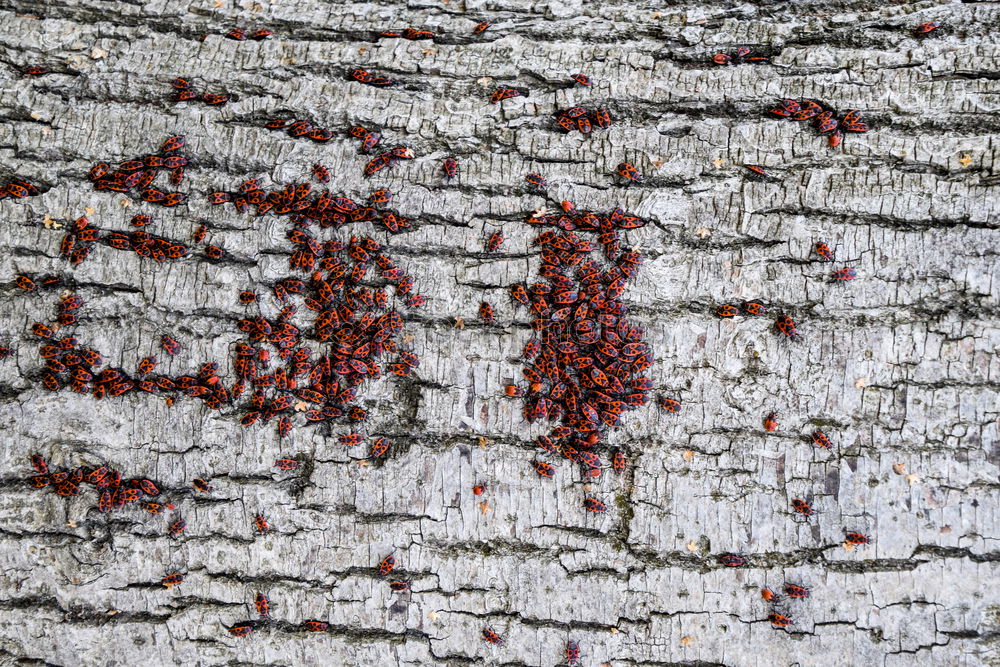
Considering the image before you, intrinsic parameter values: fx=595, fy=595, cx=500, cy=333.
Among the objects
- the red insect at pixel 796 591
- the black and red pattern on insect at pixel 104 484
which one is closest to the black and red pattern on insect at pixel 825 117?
the red insect at pixel 796 591

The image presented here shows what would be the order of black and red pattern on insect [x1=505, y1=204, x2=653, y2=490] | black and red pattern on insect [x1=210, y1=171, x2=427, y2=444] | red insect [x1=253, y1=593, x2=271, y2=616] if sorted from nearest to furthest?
1. black and red pattern on insect [x1=505, y1=204, x2=653, y2=490]
2. black and red pattern on insect [x1=210, y1=171, x2=427, y2=444]
3. red insect [x1=253, y1=593, x2=271, y2=616]

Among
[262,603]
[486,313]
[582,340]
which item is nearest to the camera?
[582,340]

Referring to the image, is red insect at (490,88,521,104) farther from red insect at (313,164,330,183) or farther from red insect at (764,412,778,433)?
red insect at (764,412,778,433)

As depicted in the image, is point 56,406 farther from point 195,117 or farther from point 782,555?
point 782,555

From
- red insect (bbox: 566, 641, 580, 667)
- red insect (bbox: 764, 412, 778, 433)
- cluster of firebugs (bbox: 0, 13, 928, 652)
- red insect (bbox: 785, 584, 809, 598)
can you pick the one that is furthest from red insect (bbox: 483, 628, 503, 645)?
red insect (bbox: 764, 412, 778, 433)

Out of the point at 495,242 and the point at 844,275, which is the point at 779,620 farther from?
the point at 495,242

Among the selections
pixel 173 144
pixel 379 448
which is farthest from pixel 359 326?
pixel 173 144

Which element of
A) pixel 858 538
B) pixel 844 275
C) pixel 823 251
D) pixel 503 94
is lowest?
pixel 858 538
